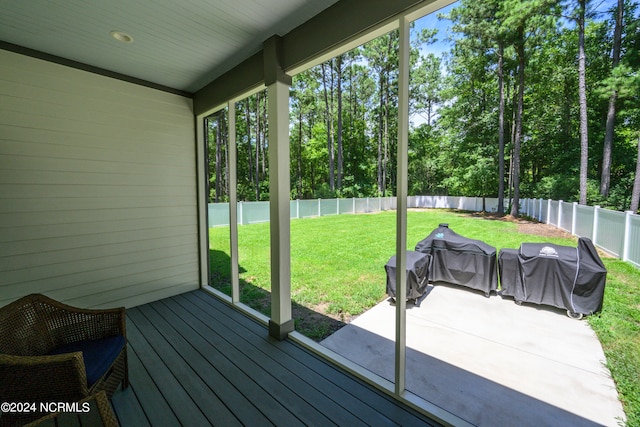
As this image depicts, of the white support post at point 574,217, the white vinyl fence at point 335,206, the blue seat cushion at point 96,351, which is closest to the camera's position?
the blue seat cushion at point 96,351

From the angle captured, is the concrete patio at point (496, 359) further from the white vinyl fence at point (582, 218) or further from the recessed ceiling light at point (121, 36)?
the recessed ceiling light at point (121, 36)

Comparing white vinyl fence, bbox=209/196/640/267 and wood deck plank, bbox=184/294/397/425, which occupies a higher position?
white vinyl fence, bbox=209/196/640/267

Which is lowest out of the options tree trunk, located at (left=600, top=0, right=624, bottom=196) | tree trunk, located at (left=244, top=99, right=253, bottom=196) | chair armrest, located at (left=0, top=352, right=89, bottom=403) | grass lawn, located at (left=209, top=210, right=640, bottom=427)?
grass lawn, located at (left=209, top=210, right=640, bottom=427)

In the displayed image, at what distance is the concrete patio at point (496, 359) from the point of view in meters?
1.84

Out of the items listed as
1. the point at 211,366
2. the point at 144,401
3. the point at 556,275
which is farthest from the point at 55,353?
the point at 556,275

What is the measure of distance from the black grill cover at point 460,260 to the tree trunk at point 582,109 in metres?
1.38

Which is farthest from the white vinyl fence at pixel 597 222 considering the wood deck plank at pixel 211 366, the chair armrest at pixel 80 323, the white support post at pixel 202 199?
the white support post at pixel 202 199

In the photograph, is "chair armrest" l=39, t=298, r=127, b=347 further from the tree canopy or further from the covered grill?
the tree canopy

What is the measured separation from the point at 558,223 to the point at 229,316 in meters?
5.01

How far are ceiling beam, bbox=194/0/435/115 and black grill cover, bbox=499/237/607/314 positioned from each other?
11.3 ft

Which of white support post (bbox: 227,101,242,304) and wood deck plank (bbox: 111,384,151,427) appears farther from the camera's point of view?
white support post (bbox: 227,101,242,304)

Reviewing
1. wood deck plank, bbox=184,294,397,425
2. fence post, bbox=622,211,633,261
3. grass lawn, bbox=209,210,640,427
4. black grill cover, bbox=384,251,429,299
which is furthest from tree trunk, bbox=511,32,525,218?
wood deck plank, bbox=184,294,397,425

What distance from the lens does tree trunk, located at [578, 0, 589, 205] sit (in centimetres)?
309

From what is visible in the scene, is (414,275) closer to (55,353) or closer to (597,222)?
(597,222)
